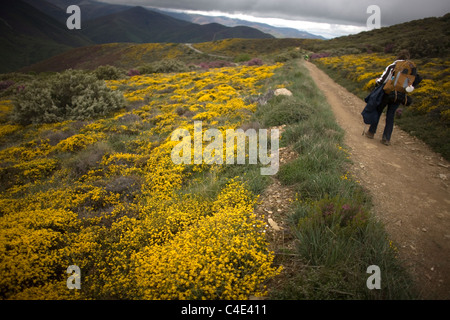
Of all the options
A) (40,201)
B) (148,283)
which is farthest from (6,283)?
(40,201)

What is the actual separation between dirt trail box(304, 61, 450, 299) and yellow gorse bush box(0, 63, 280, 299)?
2.33 metres

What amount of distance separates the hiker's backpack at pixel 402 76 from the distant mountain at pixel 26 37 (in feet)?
489

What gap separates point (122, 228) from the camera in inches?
166

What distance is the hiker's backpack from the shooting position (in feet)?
20.2

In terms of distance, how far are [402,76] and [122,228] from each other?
8.58 metres

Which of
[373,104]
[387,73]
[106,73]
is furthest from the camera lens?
[106,73]

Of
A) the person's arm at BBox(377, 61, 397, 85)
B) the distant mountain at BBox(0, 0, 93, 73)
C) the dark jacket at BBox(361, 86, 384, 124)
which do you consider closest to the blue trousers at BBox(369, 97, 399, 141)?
the dark jacket at BBox(361, 86, 384, 124)

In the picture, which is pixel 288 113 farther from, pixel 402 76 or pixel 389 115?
pixel 402 76

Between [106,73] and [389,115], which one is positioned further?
[106,73]

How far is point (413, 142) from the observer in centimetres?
747

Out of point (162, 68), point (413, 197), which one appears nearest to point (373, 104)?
point (413, 197)

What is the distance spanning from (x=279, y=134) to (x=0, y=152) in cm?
1040

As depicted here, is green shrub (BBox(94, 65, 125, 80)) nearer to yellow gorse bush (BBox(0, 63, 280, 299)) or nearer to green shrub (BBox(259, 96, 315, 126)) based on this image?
yellow gorse bush (BBox(0, 63, 280, 299))

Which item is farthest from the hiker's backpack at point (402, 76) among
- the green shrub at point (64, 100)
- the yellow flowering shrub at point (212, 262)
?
the green shrub at point (64, 100)
